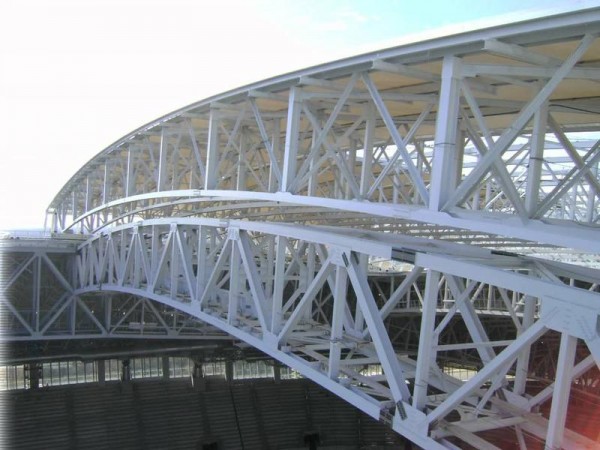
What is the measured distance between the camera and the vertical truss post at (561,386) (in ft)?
14.6

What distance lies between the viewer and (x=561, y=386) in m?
4.52

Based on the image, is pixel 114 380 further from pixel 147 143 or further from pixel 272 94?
pixel 272 94

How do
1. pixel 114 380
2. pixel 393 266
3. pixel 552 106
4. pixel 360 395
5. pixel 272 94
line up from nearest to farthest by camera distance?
pixel 360 395 → pixel 552 106 → pixel 272 94 → pixel 114 380 → pixel 393 266

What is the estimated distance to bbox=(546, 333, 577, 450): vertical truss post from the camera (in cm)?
446

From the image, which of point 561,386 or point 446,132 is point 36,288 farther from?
point 561,386

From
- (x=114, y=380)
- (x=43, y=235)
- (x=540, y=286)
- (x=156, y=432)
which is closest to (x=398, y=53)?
(x=540, y=286)

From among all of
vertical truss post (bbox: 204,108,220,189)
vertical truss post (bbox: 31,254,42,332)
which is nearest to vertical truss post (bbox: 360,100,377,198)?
vertical truss post (bbox: 204,108,220,189)

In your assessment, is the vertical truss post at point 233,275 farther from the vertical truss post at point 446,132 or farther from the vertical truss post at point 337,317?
the vertical truss post at point 446,132

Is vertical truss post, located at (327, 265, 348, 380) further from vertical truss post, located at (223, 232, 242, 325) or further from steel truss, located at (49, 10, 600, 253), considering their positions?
vertical truss post, located at (223, 232, 242, 325)

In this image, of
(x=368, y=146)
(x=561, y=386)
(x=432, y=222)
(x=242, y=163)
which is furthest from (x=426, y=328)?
(x=242, y=163)

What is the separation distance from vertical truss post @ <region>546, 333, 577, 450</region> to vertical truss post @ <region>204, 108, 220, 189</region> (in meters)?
7.70

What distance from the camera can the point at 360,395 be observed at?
7.38 meters

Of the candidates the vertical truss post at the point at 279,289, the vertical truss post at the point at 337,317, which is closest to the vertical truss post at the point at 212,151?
the vertical truss post at the point at 279,289

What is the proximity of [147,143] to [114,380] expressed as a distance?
52.9 feet
